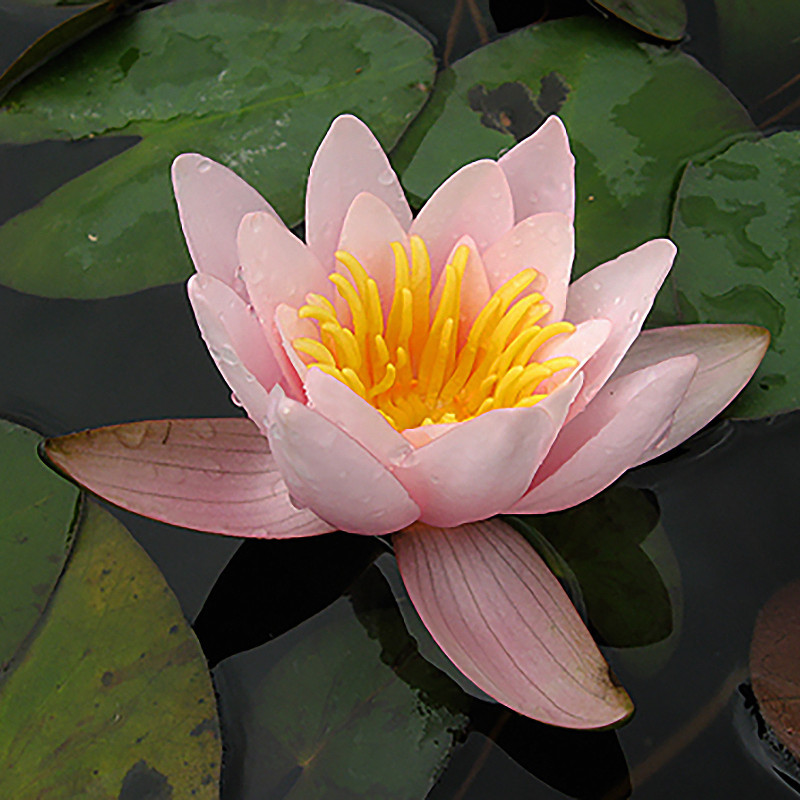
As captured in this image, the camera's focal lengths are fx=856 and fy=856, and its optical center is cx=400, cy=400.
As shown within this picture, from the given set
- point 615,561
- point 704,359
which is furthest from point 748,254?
point 615,561

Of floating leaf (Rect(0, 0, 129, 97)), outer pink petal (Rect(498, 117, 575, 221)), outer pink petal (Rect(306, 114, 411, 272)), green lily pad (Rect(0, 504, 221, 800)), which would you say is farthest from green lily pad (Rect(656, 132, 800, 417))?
floating leaf (Rect(0, 0, 129, 97))

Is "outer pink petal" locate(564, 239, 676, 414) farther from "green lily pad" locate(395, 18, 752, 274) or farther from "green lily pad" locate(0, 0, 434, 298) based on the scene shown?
"green lily pad" locate(0, 0, 434, 298)

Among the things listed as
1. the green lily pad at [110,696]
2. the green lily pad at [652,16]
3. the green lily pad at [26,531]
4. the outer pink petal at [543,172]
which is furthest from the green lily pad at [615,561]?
the green lily pad at [652,16]

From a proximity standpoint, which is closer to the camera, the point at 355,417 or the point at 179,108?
the point at 355,417

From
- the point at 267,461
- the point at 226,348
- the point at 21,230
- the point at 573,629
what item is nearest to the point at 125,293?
the point at 21,230

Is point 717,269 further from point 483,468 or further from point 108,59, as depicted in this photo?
point 108,59

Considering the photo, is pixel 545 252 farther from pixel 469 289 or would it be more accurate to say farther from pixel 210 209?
pixel 210 209
